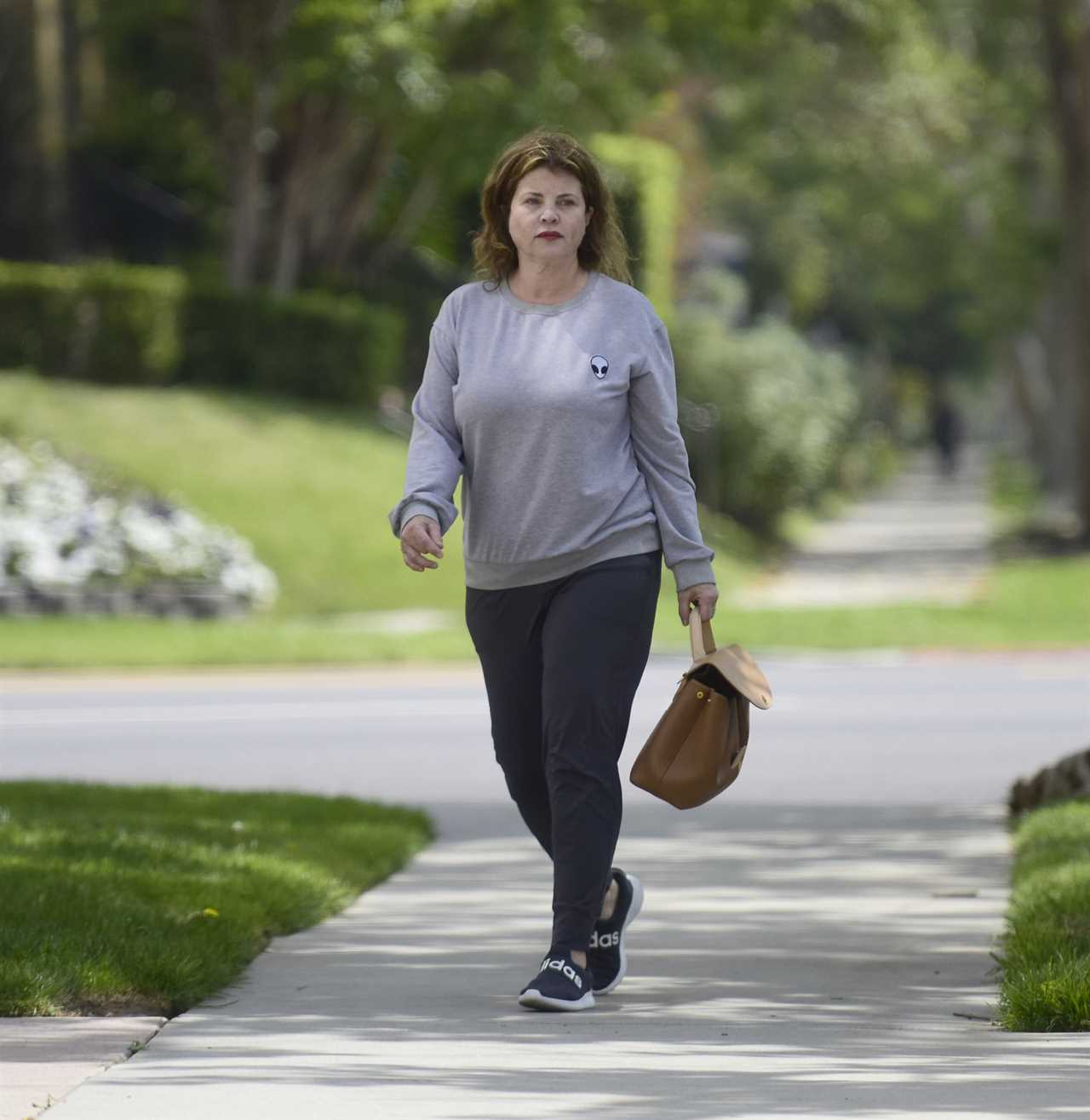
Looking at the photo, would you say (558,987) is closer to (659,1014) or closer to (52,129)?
(659,1014)

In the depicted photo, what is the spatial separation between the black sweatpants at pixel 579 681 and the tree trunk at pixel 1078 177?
26147mm

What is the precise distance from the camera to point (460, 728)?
49.1 feet

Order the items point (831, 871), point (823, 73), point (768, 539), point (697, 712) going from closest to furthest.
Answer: point (697, 712) → point (831, 871) → point (768, 539) → point (823, 73)

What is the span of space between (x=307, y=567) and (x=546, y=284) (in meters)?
18.3

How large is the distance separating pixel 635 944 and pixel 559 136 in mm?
2281

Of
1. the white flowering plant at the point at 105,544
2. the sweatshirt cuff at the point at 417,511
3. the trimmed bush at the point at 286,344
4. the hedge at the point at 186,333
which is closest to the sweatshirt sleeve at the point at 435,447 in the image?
the sweatshirt cuff at the point at 417,511

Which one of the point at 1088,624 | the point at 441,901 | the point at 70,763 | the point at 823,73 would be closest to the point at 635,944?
the point at 441,901

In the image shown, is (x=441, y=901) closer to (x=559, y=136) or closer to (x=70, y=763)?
(x=559, y=136)

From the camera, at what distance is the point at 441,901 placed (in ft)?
25.4

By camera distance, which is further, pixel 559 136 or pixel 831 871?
pixel 831 871

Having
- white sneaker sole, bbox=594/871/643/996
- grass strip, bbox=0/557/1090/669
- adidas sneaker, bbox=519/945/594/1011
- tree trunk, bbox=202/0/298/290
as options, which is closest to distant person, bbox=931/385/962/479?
tree trunk, bbox=202/0/298/290

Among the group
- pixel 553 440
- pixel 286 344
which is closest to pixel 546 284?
pixel 553 440

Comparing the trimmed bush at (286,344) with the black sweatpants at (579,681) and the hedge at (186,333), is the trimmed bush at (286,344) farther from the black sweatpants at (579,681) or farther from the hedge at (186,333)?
the black sweatpants at (579,681)

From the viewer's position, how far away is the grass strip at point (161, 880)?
19.1ft
